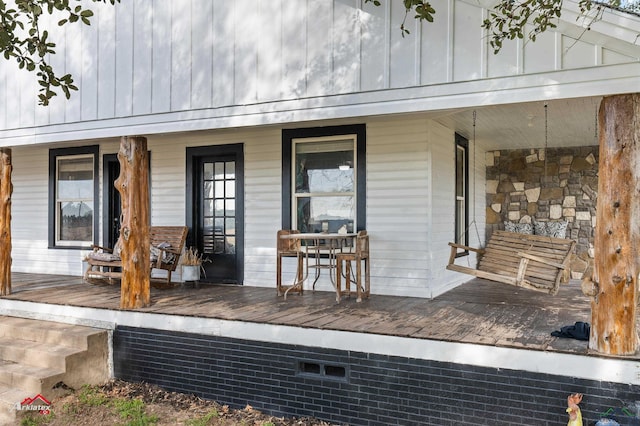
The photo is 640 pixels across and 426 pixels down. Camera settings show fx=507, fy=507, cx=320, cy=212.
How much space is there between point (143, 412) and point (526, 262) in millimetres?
3443

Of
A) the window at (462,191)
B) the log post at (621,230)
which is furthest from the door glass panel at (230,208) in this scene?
the log post at (621,230)

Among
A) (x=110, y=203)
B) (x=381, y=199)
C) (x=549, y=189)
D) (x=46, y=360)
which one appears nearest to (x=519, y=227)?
(x=549, y=189)

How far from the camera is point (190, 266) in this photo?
6.33m

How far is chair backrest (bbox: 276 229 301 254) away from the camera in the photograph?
566 cm

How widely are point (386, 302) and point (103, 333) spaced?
2821mm

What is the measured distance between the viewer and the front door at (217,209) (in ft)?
21.7

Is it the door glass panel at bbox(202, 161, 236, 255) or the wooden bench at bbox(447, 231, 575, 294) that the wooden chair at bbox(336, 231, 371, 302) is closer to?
the wooden bench at bbox(447, 231, 575, 294)

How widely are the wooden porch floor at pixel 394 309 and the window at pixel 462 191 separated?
0.72 metres

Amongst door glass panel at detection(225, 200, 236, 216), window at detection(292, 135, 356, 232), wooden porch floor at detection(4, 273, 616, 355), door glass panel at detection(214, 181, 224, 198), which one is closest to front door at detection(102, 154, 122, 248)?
wooden porch floor at detection(4, 273, 616, 355)

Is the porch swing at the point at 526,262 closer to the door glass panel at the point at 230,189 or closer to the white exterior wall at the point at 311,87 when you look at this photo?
the white exterior wall at the point at 311,87

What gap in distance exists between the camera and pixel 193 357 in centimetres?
451

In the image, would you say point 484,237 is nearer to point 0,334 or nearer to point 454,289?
point 454,289

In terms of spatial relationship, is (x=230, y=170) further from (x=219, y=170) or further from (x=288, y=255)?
(x=288, y=255)

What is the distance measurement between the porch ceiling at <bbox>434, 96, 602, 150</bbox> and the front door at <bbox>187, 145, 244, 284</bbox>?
108 inches
